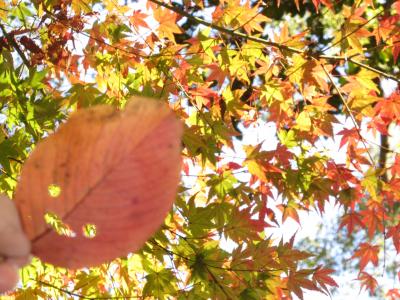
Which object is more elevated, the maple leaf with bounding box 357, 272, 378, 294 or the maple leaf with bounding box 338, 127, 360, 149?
the maple leaf with bounding box 338, 127, 360, 149

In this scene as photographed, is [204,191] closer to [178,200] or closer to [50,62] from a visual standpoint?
[178,200]

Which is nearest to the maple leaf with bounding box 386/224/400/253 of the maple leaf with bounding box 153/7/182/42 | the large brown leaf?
the maple leaf with bounding box 153/7/182/42

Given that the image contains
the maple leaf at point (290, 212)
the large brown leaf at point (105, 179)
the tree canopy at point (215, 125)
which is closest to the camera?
the large brown leaf at point (105, 179)

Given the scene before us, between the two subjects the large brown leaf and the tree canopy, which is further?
the tree canopy

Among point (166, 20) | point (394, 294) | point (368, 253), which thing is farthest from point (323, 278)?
point (166, 20)

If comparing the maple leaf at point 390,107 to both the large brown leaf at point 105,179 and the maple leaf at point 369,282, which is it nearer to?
the maple leaf at point 369,282

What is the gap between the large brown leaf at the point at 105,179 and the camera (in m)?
0.21

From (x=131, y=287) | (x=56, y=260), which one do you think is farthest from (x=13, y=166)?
(x=56, y=260)

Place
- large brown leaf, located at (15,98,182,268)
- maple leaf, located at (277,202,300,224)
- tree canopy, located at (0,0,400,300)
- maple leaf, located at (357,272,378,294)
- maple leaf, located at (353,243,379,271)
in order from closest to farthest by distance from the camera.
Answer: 1. large brown leaf, located at (15,98,182,268)
2. tree canopy, located at (0,0,400,300)
3. maple leaf, located at (277,202,300,224)
4. maple leaf, located at (353,243,379,271)
5. maple leaf, located at (357,272,378,294)

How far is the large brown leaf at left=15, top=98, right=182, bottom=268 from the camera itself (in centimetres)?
21

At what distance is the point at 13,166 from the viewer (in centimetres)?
143

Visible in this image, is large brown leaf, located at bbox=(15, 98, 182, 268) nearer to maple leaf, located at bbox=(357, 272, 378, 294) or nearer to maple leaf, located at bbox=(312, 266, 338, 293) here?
maple leaf, located at bbox=(312, 266, 338, 293)

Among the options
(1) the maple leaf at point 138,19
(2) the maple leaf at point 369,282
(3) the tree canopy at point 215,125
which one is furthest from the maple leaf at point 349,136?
(1) the maple leaf at point 138,19

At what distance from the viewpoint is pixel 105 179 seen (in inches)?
8.8
